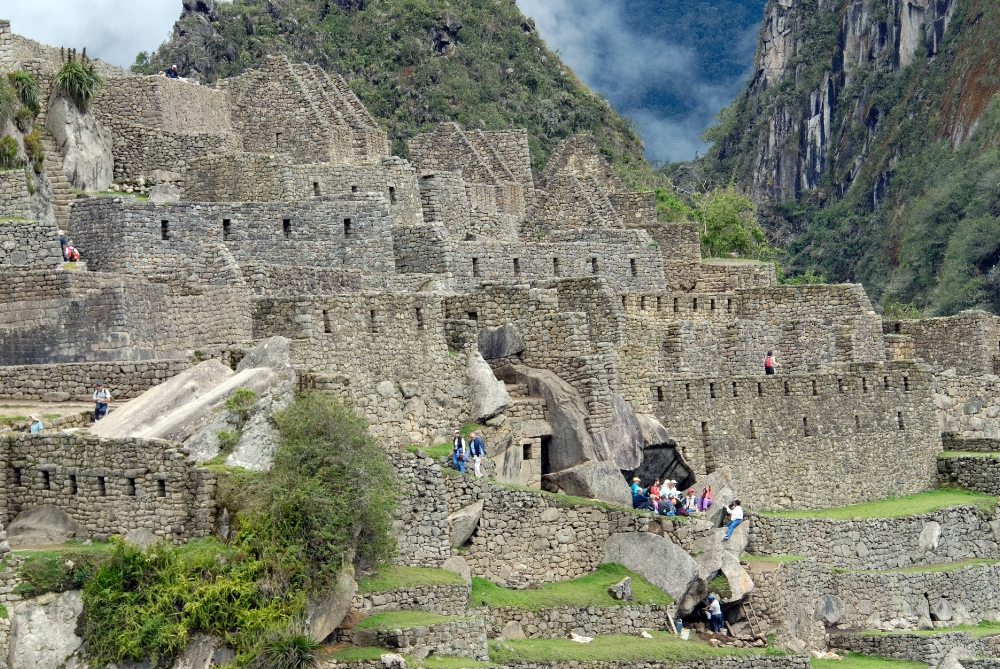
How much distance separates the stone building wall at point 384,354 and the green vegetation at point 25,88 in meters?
9.28

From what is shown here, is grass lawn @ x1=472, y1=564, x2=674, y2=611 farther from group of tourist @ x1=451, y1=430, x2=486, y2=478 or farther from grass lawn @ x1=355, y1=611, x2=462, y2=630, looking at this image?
group of tourist @ x1=451, y1=430, x2=486, y2=478

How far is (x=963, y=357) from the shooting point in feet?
164

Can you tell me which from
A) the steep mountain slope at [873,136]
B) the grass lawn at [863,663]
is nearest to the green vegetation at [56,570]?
the grass lawn at [863,663]

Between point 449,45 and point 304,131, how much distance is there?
31.0 meters

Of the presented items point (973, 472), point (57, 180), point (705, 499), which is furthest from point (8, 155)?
point (973, 472)

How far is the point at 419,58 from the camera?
71.4m

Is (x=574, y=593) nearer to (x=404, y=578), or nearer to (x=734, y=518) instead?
(x=404, y=578)

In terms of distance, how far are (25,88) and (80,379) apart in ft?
35.9

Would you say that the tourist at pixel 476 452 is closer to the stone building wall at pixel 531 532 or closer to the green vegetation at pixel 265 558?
the stone building wall at pixel 531 532

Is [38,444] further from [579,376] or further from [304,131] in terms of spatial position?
[304,131]

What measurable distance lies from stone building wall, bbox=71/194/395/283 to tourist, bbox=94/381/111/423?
4.87 m

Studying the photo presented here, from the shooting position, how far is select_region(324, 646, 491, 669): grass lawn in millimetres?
27203

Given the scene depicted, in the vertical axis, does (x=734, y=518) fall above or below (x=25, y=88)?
below

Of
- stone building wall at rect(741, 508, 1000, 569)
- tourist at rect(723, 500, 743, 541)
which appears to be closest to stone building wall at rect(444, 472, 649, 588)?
tourist at rect(723, 500, 743, 541)
